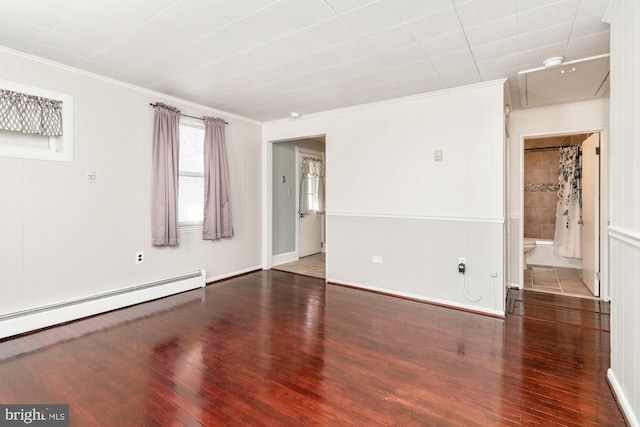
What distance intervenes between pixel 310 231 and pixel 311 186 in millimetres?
962

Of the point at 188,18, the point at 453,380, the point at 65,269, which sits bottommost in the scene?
the point at 453,380

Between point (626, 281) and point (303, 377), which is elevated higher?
point (626, 281)

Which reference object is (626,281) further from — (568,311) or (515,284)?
(515,284)

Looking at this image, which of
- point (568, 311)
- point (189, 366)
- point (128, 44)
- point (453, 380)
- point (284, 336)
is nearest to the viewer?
point (453, 380)

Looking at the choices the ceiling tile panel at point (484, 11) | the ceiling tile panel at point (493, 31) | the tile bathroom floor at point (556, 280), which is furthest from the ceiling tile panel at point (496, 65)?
the tile bathroom floor at point (556, 280)

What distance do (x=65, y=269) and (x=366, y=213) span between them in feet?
11.4

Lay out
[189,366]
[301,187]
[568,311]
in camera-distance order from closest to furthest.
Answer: [189,366] < [568,311] < [301,187]

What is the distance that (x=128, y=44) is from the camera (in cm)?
268

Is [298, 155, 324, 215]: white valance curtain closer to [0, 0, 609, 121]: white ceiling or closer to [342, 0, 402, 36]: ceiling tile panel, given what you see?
[0, 0, 609, 121]: white ceiling

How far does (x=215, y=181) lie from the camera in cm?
450

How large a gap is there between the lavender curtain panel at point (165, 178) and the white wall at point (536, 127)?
4.56 m

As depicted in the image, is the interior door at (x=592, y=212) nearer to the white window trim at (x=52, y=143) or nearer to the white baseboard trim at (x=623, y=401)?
the white baseboard trim at (x=623, y=401)

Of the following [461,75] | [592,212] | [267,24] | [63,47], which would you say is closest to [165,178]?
[63,47]

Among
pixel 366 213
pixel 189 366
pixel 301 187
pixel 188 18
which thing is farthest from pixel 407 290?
pixel 188 18
